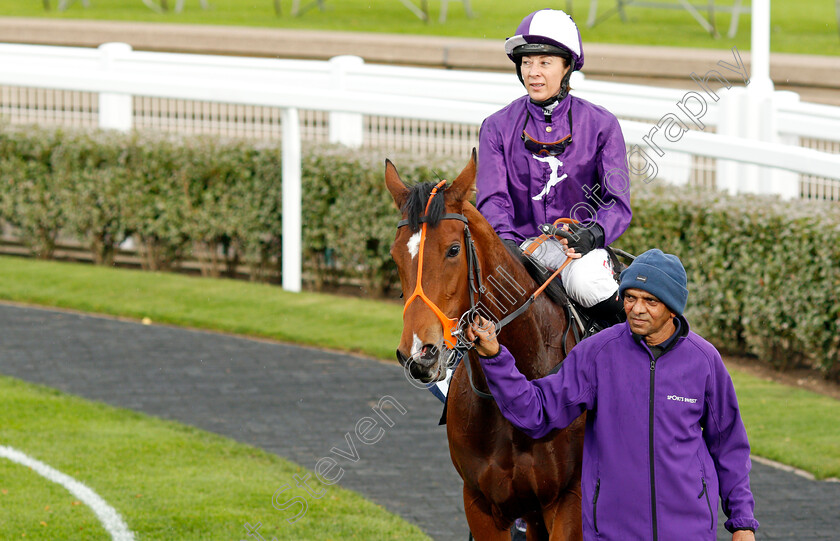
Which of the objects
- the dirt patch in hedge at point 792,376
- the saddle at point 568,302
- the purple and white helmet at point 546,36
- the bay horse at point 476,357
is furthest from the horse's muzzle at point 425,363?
the dirt patch in hedge at point 792,376

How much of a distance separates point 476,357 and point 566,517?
0.70m

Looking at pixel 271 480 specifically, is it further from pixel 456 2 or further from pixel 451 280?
pixel 456 2

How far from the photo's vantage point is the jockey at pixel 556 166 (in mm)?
4312

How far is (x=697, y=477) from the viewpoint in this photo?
3.52 meters

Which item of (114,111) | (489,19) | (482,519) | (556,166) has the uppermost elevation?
(489,19)

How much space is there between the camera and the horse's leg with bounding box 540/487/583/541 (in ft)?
13.5

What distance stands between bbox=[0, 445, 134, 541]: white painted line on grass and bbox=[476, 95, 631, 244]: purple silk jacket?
261 centimetres

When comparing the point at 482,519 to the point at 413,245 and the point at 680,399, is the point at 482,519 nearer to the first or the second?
the point at 680,399

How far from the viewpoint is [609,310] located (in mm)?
4355

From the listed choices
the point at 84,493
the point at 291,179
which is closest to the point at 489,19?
the point at 291,179

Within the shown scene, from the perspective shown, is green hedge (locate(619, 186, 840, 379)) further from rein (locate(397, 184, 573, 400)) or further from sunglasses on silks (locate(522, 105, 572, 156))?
rein (locate(397, 184, 573, 400))

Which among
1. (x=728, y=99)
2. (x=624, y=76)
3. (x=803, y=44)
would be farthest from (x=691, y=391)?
(x=803, y=44)

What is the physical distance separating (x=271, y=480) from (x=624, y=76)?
10198 mm

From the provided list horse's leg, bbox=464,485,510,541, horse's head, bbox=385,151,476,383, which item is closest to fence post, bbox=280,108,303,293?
horse's leg, bbox=464,485,510,541
